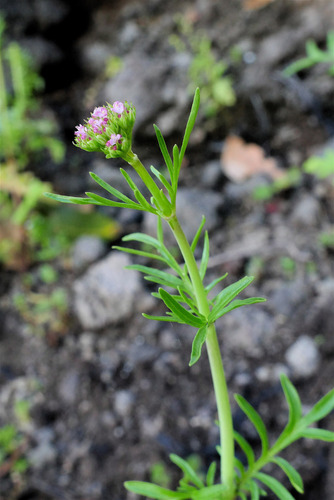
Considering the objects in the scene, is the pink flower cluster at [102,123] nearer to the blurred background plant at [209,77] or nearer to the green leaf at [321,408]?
the green leaf at [321,408]

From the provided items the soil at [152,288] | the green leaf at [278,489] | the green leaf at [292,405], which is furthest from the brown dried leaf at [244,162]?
the green leaf at [278,489]

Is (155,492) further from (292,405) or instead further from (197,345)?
(197,345)

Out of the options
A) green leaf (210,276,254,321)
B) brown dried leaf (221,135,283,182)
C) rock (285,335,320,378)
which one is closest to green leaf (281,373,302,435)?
green leaf (210,276,254,321)

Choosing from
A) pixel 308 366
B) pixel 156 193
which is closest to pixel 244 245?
pixel 308 366

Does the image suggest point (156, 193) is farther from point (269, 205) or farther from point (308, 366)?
point (269, 205)

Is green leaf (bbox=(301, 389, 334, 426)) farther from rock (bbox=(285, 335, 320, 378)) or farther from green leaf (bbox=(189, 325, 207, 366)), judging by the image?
rock (bbox=(285, 335, 320, 378))

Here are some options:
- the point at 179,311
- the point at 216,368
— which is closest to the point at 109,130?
the point at 179,311

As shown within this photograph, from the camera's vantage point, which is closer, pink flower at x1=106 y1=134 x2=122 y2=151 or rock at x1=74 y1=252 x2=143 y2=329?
pink flower at x1=106 y1=134 x2=122 y2=151
